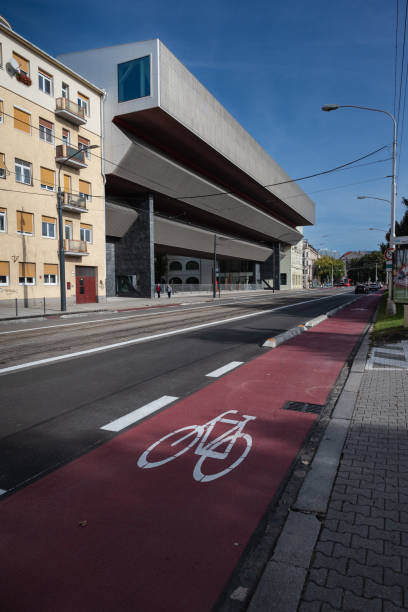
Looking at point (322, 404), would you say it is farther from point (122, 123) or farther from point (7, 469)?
point (122, 123)

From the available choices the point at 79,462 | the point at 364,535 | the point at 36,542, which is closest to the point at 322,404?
the point at 364,535

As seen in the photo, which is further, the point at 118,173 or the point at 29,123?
the point at 118,173

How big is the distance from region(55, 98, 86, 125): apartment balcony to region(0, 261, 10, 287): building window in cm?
1160

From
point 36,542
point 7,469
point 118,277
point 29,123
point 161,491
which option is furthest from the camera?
point 118,277

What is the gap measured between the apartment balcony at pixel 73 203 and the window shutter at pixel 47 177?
1.16 metres

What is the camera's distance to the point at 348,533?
255 centimetres

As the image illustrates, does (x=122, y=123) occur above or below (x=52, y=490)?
above

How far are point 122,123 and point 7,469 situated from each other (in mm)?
34179

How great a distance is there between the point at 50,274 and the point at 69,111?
38.3 feet

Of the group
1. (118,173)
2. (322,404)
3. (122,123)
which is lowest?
(322,404)

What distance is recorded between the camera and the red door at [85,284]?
30.6 metres

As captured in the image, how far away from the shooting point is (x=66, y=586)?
7.00 feet

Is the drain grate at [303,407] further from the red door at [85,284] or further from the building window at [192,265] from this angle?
the building window at [192,265]

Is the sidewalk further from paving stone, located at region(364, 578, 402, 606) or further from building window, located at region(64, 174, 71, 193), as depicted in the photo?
building window, located at region(64, 174, 71, 193)
